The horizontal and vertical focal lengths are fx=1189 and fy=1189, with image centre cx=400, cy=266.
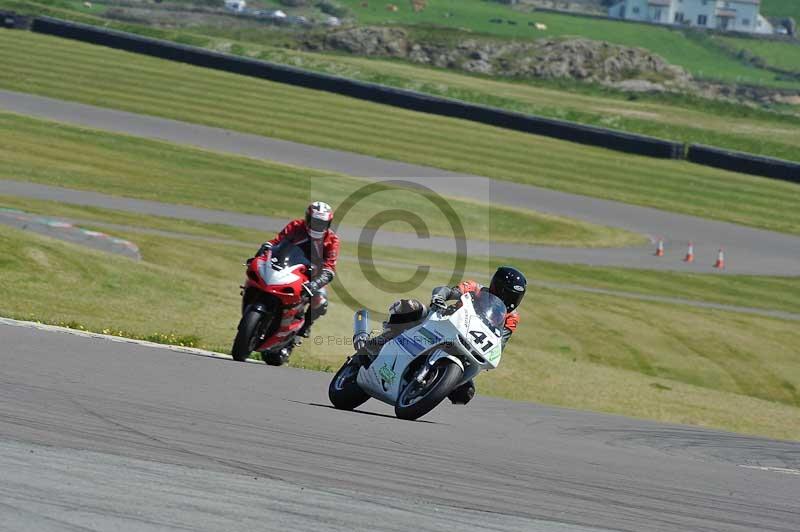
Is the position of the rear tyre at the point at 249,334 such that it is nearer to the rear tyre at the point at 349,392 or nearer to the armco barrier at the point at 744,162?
the rear tyre at the point at 349,392

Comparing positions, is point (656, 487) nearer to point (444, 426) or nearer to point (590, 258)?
point (444, 426)

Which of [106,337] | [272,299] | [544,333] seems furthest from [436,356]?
[544,333]

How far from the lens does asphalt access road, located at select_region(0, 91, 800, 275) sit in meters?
34.7

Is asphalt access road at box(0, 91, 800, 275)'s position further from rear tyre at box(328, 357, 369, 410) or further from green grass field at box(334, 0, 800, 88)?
green grass field at box(334, 0, 800, 88)

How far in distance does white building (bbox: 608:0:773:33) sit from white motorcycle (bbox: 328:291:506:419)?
148612 millimetres

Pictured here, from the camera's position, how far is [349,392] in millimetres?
10750

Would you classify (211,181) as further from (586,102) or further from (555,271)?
(586,102)

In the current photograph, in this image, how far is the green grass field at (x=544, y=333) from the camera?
16.2 metres

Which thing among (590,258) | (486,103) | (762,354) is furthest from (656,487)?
(486,103)

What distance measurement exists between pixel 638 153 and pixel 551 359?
102 feet

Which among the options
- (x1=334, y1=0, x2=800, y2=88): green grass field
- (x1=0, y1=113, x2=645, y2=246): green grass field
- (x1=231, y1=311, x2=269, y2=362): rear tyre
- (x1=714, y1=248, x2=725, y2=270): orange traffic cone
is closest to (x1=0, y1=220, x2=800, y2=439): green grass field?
(x1=231, y1=311, x2=269, y2=362): rear tyre

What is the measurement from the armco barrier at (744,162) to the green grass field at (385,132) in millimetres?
489

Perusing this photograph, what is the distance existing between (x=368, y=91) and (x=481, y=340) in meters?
42.7

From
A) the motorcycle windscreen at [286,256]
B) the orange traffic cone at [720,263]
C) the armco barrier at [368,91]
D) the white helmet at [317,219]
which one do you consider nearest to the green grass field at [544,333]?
the motorcycle windscreen at [286,256]
